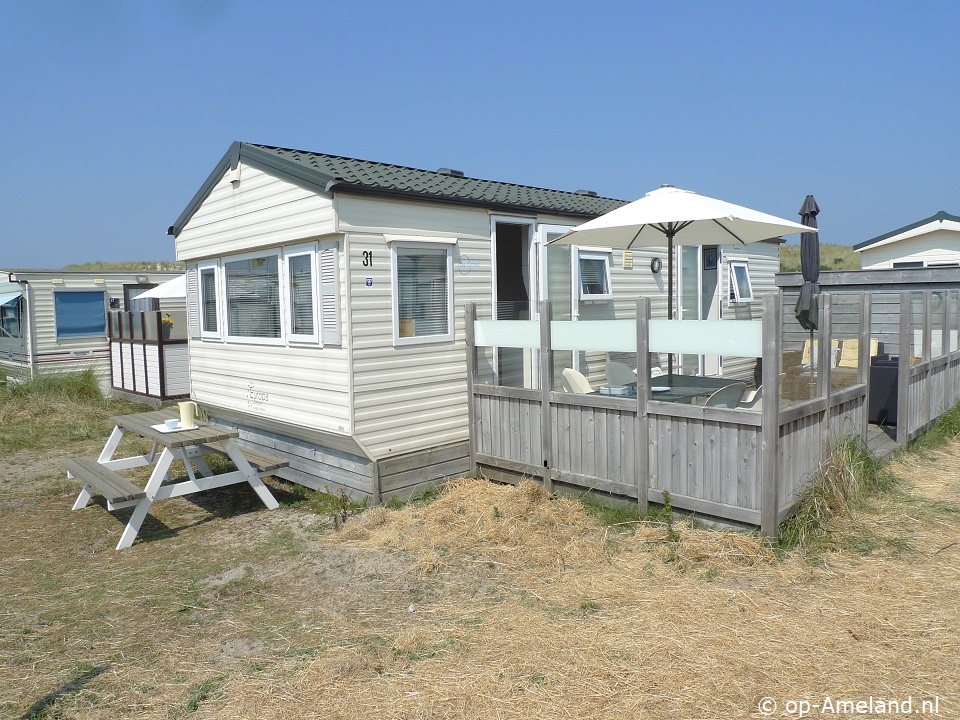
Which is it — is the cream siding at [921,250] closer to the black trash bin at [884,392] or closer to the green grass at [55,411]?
the black trash bin at [884,392]

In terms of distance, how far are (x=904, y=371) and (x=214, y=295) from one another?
715cm

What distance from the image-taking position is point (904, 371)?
6922mm

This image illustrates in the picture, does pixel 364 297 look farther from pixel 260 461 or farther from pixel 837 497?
pixel 837 497

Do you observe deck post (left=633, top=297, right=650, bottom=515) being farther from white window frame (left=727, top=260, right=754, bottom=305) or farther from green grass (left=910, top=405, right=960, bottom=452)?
white window frame (left=727, top=260, right=754, bottom=305)

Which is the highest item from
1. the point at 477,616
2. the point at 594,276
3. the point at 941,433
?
the point at 594,276

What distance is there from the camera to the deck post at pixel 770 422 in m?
4.52

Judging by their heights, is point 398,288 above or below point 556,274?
below

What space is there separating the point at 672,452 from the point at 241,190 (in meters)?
4.81

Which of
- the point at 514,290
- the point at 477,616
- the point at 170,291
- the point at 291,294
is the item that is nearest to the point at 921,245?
the point at 514,290

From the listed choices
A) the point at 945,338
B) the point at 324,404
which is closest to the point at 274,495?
the point at 324,404

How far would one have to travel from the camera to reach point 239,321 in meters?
7.54

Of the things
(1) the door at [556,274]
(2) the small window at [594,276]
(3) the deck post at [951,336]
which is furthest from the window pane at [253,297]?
(3) the deck post at [951,336]

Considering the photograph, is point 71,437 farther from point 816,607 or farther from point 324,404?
point 816,607

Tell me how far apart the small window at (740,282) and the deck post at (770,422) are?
5020 mm
